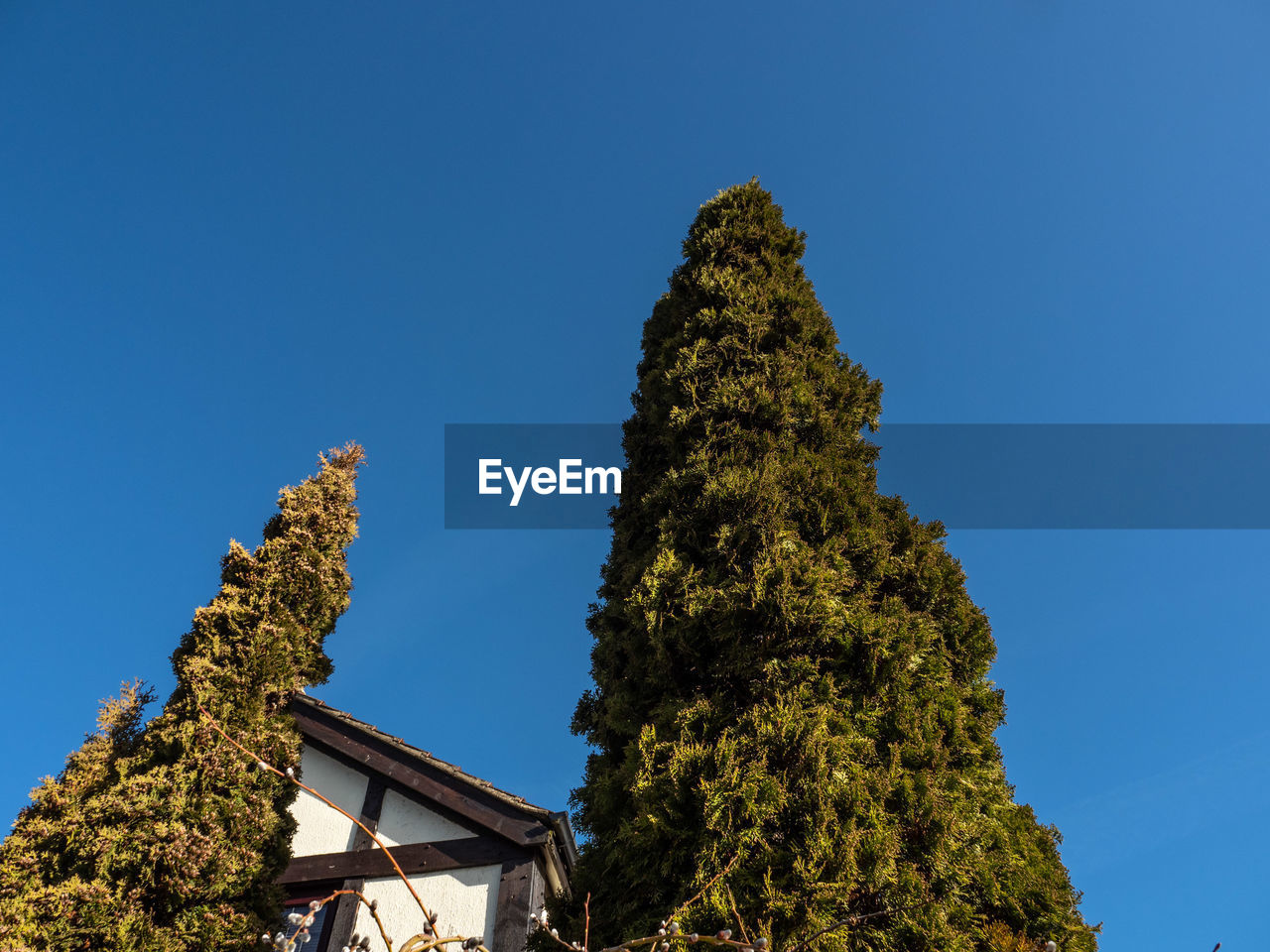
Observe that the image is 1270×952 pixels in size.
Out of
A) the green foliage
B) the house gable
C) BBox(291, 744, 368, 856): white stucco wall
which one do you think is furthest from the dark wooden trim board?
the green foliage

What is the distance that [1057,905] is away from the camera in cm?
538

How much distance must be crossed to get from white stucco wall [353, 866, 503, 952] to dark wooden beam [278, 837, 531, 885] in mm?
87

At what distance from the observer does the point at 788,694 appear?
5.79 metres

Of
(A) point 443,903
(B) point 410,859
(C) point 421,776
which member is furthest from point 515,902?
(C) point 421,776

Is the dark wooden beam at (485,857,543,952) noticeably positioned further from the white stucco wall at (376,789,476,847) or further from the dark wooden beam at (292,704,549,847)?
the white stucco wall at (376,789,476,847)

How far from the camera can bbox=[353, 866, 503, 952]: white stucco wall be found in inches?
299

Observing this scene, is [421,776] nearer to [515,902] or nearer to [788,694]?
[515,902]

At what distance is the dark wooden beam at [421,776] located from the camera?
797 centimetres

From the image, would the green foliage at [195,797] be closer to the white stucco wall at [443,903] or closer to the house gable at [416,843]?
the house gable at [416,843]

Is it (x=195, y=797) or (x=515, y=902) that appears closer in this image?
(x=195, y=797)

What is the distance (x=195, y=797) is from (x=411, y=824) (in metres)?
2.23

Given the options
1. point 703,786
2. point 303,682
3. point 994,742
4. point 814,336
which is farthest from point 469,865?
point 814,336

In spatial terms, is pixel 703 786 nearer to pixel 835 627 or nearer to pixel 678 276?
pixel 835 627

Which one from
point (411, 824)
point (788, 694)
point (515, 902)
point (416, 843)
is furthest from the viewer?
point (411, 824)
